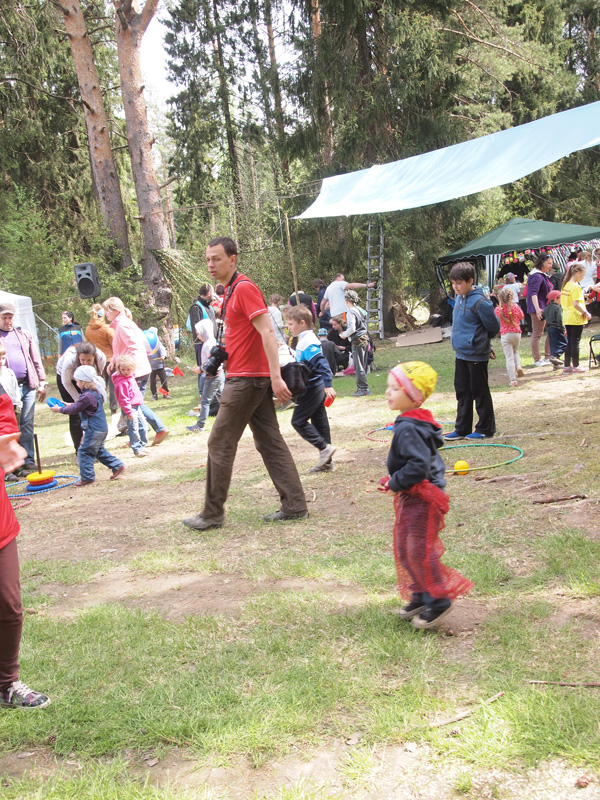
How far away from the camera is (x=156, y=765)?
2641mm

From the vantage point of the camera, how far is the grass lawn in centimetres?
249

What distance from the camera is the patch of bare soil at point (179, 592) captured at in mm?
4070

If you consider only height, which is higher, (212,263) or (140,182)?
(140,182)

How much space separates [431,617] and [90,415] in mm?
5137

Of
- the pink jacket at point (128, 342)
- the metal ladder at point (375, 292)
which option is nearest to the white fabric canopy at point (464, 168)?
the pink jacket at point (128, 342)

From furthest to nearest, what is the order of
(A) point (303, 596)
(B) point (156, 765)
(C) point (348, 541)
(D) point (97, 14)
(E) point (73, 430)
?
(D) point (97, 14) → (E) point (73, 430) → (C) point (348, 541) → (A) point (303, 596) → (B) point (156, 765)

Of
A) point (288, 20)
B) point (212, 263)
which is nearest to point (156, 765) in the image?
point (212, 263)

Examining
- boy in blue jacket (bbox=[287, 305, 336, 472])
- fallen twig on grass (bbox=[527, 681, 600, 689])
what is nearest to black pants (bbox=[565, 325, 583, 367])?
Result: boy in blue jacket (bbox=[287, 305, 336, 472])

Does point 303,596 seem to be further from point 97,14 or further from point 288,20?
point 97,14

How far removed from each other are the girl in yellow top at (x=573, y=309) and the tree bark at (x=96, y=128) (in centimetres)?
1398

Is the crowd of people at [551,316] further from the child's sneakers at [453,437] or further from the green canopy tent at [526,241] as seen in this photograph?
the green canopy tent at [526,241]

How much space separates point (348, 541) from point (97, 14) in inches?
921

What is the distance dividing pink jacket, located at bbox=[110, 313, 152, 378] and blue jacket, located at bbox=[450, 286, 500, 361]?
4.15 m

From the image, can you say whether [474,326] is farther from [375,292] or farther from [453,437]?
[375,292]
